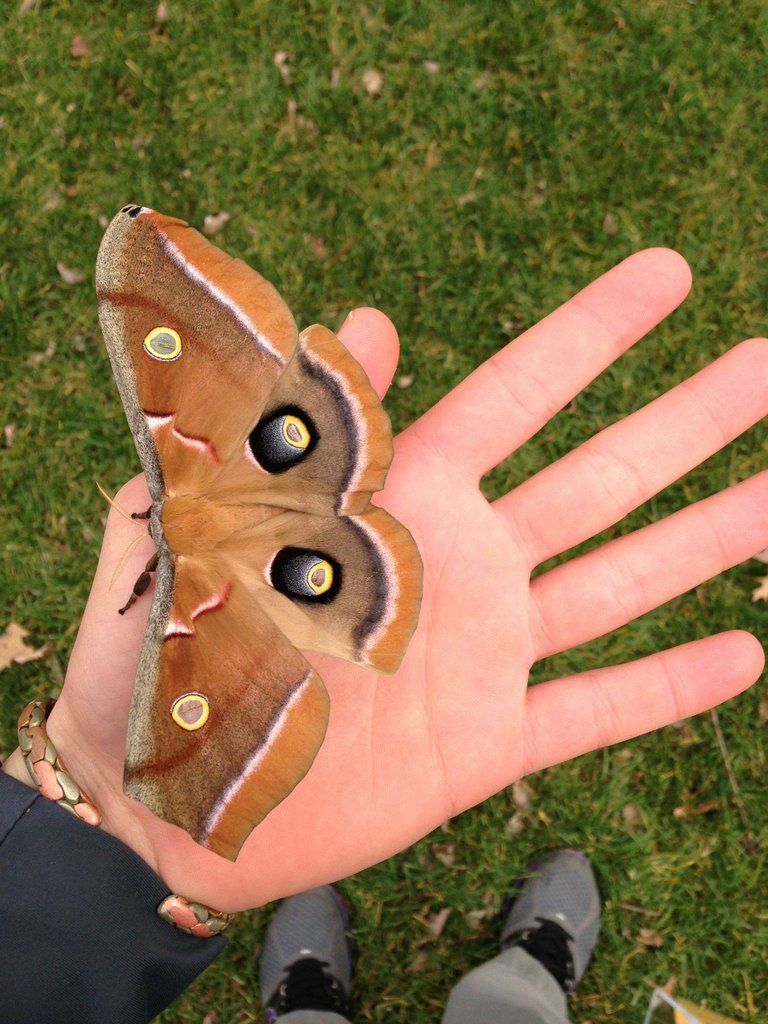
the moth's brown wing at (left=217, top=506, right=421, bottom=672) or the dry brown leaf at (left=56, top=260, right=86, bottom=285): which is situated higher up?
the dry brown leaf at (left=56, top=260, right=86, bottom=285)

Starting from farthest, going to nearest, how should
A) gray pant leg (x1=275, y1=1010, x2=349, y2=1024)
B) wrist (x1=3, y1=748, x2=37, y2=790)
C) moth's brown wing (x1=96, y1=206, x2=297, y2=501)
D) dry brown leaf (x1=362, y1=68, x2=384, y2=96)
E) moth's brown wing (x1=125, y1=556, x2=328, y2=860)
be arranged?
1. dry brown leaf (x1=362, y1=68, x2=384, y2=96)
2. gray pant leg (x1=275, y1=1010, x2=349, y2=1024)
3. wrist (x1=3, y1=748, x2=37, y2=790)
4. moth's brown wing (x1=96, y1=206, x2=297, y2=501)
5. moth's brown wing (x1=125, y1=556, x2=328, y2=860)

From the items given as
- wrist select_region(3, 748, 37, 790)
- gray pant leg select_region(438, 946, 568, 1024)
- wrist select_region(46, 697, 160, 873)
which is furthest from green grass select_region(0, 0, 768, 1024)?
wrist select_region(46, 697, 160, 873)

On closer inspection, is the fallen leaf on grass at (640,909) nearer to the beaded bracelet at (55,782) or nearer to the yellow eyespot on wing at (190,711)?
the beaded bracelet at (55,782)

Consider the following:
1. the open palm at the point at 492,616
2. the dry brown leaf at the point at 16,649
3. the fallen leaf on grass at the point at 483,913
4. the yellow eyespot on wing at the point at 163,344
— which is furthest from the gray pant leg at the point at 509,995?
the yellow eyespot on wing at the point at 163,344

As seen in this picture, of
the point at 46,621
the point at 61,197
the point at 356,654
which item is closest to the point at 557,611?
the point at 356,654

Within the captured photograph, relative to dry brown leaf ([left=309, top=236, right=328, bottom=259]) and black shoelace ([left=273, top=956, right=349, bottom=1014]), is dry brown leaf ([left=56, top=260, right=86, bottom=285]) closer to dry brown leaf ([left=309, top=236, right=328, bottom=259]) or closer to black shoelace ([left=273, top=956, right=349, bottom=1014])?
dry brown leaf ([left=309, top=236, right=328, bottom=259])

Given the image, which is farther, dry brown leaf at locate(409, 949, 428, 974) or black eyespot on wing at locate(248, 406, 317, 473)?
dry brown leaf at locate(409, 949, 428, 974)

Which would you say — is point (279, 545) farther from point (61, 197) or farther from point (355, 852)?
point (61, 197)

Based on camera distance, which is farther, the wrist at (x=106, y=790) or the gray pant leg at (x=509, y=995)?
the gray pant leg at (x=509, y=995)
